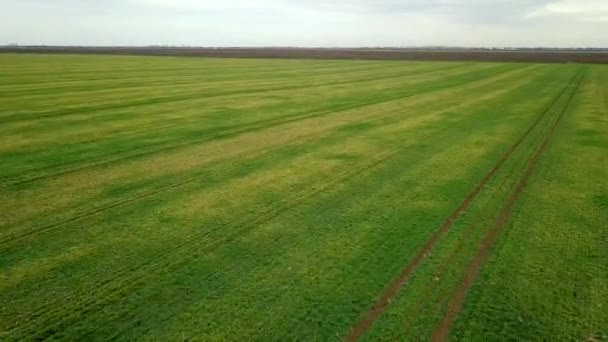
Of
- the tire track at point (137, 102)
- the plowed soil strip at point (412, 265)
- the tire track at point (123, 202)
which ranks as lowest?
the tire track at point (137, 102)

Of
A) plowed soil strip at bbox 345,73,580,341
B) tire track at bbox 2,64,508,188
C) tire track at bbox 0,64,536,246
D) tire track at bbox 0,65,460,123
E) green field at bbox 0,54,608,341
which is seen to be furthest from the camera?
tire track at bbox 0,65,460,123

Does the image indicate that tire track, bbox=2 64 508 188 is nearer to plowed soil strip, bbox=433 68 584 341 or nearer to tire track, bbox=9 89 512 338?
tire track, bbox=9 89 512 338

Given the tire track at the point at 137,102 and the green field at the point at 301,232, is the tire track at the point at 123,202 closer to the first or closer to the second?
the green field at the point at 301,232

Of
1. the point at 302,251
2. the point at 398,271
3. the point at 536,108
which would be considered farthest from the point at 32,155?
the point at 536,108

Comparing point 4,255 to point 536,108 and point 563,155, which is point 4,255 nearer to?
point 563,155

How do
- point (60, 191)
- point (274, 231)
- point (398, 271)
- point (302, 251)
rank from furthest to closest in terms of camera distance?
1. point (60, 191)
2. point (274, 231)
3. point (302, 251)
4. point (398, 271)

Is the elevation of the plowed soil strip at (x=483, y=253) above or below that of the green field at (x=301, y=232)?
above

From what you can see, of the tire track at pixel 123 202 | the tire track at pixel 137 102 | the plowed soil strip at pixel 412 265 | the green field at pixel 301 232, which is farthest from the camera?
the tire track at pixel 137 102

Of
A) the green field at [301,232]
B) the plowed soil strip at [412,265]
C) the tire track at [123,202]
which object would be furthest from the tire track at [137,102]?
the plowed soil strip at [412,265]

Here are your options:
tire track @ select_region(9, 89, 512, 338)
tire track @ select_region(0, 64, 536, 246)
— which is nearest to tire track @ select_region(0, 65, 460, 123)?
tire track @ select_region(0, 64, 536, 246)
